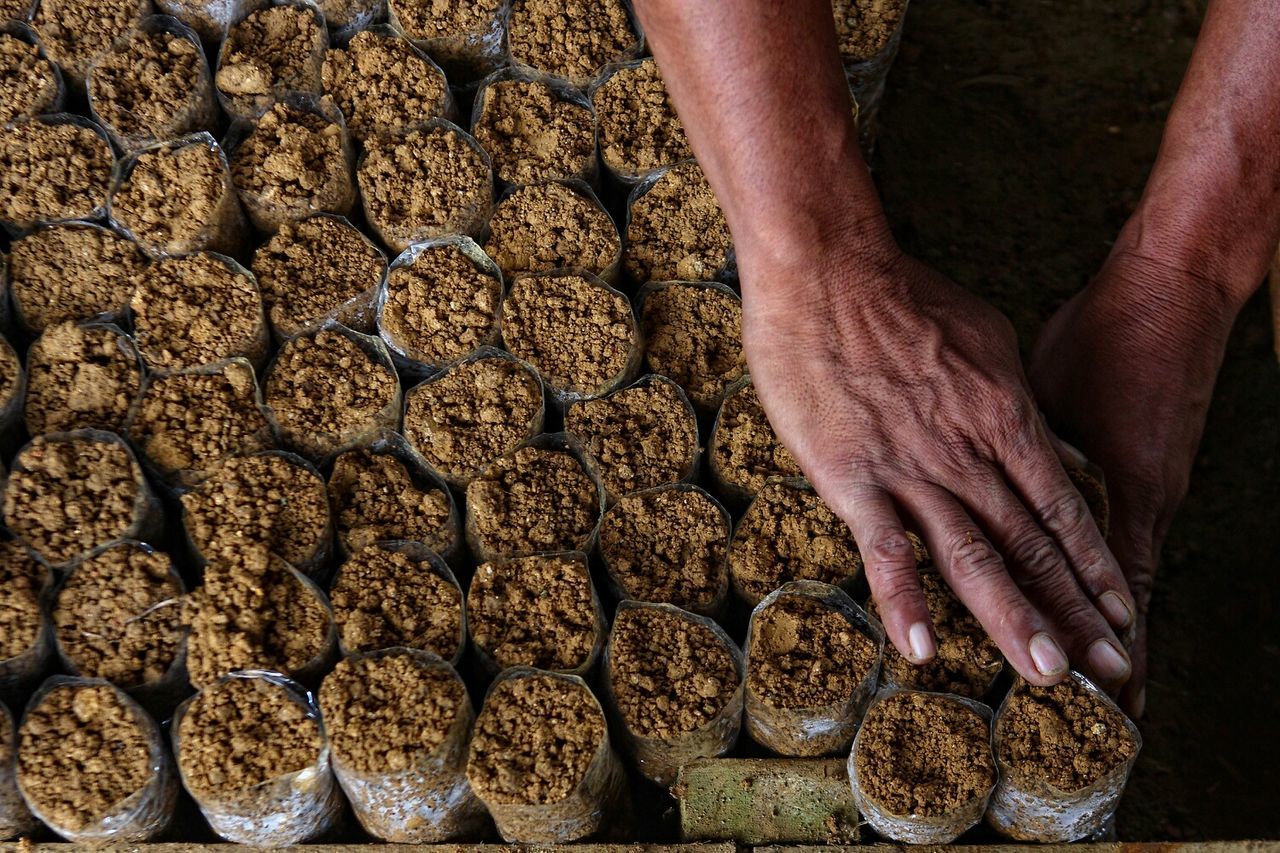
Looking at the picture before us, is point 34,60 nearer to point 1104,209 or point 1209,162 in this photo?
point 1209,162

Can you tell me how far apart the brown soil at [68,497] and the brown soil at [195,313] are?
6.9 inches

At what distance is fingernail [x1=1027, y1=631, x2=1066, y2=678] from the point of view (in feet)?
4.12

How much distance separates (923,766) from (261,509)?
935 mm

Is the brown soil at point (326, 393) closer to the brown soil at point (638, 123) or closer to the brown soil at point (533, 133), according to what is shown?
the brown soil at point (533, 133)

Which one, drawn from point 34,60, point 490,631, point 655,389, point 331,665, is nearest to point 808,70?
point 655,389

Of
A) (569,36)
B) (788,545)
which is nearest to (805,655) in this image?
(788,545)

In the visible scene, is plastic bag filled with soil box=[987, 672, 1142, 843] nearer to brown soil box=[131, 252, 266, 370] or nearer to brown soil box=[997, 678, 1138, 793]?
brown soil box=[997, 678, 1138, 793]

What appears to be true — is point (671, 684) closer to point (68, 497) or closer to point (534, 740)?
point (534, 740)

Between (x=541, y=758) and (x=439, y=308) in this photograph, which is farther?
(x=439, y=308)

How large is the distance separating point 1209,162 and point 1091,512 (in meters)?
0.69

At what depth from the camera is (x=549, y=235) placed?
167cm

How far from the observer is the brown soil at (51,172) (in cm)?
161

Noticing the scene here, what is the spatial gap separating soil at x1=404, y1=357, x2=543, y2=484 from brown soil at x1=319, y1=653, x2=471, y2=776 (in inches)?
12.2

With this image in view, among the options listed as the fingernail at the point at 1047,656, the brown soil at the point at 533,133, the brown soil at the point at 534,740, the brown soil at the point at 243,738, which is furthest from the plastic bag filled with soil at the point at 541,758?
the brown soil at the point at 533,133
